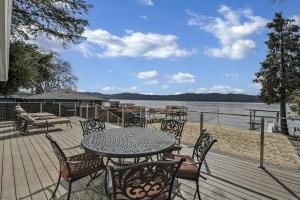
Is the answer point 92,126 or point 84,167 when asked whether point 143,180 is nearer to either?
point 84,167

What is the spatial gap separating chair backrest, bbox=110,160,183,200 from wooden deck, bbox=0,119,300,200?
1.07 meters

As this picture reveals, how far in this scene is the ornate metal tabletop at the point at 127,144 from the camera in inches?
107

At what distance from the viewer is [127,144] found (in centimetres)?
309

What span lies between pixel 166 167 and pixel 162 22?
11303mm

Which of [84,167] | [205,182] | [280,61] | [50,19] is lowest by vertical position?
[205,182]

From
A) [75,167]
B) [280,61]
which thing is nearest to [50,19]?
[75,167]

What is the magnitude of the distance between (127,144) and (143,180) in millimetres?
1058

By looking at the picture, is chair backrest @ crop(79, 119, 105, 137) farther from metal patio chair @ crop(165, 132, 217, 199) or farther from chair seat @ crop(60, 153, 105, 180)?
metal patio chair @ crop(165, 132, 217, 199)

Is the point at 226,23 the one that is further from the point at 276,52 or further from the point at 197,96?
the point at 197,96

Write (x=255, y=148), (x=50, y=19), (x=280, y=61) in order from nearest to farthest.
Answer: (x=255, y=148) → (x=50, y=19) → (x=280, y=61)

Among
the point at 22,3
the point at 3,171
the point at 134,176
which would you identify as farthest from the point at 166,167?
the point at 22,3

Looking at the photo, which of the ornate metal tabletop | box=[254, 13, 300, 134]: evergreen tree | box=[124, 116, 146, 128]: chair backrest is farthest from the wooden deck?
box=[254, 13, 300, 134]: evergreen tree

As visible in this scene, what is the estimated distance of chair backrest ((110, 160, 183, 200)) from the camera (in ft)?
6.44

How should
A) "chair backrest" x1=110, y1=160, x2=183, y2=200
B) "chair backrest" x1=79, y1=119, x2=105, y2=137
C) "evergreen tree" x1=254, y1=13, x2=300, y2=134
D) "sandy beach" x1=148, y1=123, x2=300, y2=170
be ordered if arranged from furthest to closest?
"evergreen tree" x1=254, y1=13, x2=300, y2=134, "sandy beach" x1=148, y1=123, x2=300, y2=170, "chair backrest" x1=79, y1=119, x2=105, y2=137, "chair backrest" x1=110, y1=160, x2=183, y2=200
